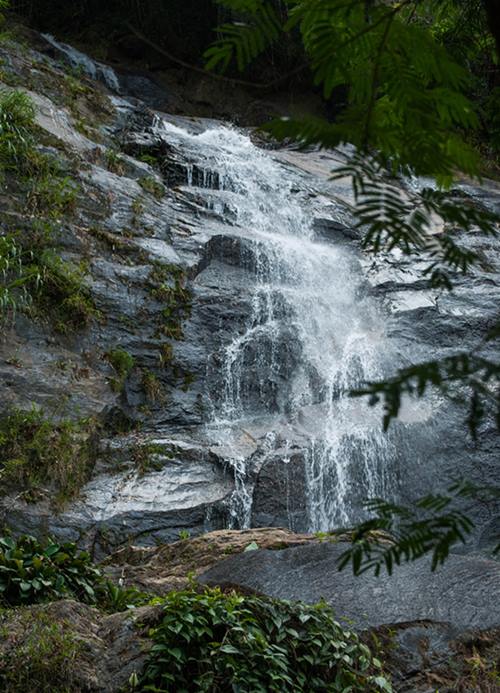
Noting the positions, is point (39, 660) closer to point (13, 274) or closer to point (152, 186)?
point (13, 274)

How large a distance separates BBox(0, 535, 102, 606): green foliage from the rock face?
2.12 meters

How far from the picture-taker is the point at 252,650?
394cm

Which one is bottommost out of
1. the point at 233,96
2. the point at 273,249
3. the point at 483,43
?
the point at 273,249

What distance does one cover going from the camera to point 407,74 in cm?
149

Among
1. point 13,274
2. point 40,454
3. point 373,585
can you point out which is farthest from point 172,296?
point 373,585

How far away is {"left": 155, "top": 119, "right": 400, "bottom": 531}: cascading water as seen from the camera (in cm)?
908

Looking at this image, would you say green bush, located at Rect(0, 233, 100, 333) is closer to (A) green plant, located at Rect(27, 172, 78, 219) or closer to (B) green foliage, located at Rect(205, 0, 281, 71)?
(A) green plant, located at Rect(27, 172, 78, 219)

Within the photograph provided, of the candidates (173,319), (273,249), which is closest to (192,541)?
(173,319)

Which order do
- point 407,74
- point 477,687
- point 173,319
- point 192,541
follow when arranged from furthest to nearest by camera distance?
point 173,319
point 192,541
point 477,687
point 407,74

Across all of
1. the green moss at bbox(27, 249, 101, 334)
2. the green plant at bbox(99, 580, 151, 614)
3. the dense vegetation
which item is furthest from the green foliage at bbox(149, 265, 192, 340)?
the dense vegetation

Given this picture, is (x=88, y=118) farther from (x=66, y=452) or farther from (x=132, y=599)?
(x=132, y=599)

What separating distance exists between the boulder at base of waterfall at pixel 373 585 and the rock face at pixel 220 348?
114 inches

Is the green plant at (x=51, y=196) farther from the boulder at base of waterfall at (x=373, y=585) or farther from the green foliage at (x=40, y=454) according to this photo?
the boulder at base of waterfall at (x=373, y=585)

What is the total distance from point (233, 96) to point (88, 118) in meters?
6.55
